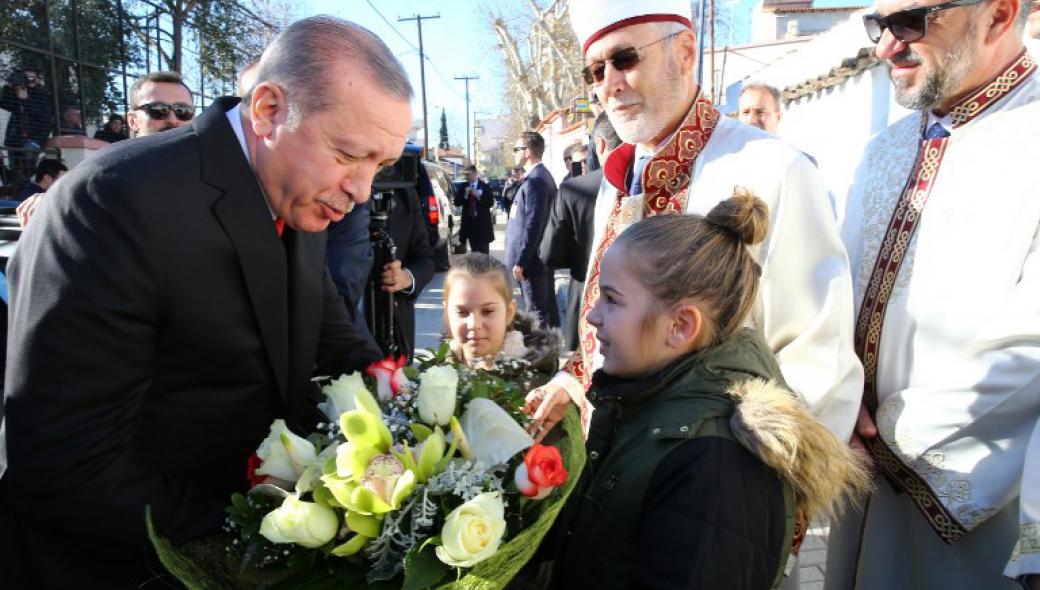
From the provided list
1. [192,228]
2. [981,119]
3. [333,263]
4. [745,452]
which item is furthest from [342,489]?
[333,263]

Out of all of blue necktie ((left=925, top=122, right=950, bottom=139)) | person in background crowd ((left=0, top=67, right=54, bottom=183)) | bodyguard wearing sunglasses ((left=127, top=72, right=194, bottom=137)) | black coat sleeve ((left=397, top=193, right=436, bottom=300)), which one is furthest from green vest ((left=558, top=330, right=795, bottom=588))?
person in background crowd ((left=0, top=67, right=54, bottom=183))

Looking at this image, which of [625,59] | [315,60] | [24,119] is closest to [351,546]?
[315,60]

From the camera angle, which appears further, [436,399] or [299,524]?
[436,399]

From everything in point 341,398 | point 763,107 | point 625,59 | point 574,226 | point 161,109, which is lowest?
point 341,398

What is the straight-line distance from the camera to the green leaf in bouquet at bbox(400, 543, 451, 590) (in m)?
1.17

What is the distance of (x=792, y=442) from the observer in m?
1.36

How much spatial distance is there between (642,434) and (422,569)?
1.93 ft

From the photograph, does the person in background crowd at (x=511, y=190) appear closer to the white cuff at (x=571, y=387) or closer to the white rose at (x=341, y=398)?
the white cuff at (x=571, y=387)

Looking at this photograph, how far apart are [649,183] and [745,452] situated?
1.09m

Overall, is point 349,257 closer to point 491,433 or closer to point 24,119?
point 491,433

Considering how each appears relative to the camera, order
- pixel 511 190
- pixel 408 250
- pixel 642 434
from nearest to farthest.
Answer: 1. pixel 642 434
2. pixel 408 250
3. pixel 511 190

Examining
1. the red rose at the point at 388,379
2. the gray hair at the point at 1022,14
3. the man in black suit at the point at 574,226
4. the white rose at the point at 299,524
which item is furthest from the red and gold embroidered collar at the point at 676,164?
the man in black suit at the point at 574,226

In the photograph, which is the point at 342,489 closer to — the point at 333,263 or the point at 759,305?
the point at 759,305

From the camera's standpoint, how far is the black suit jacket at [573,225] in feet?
15.6
